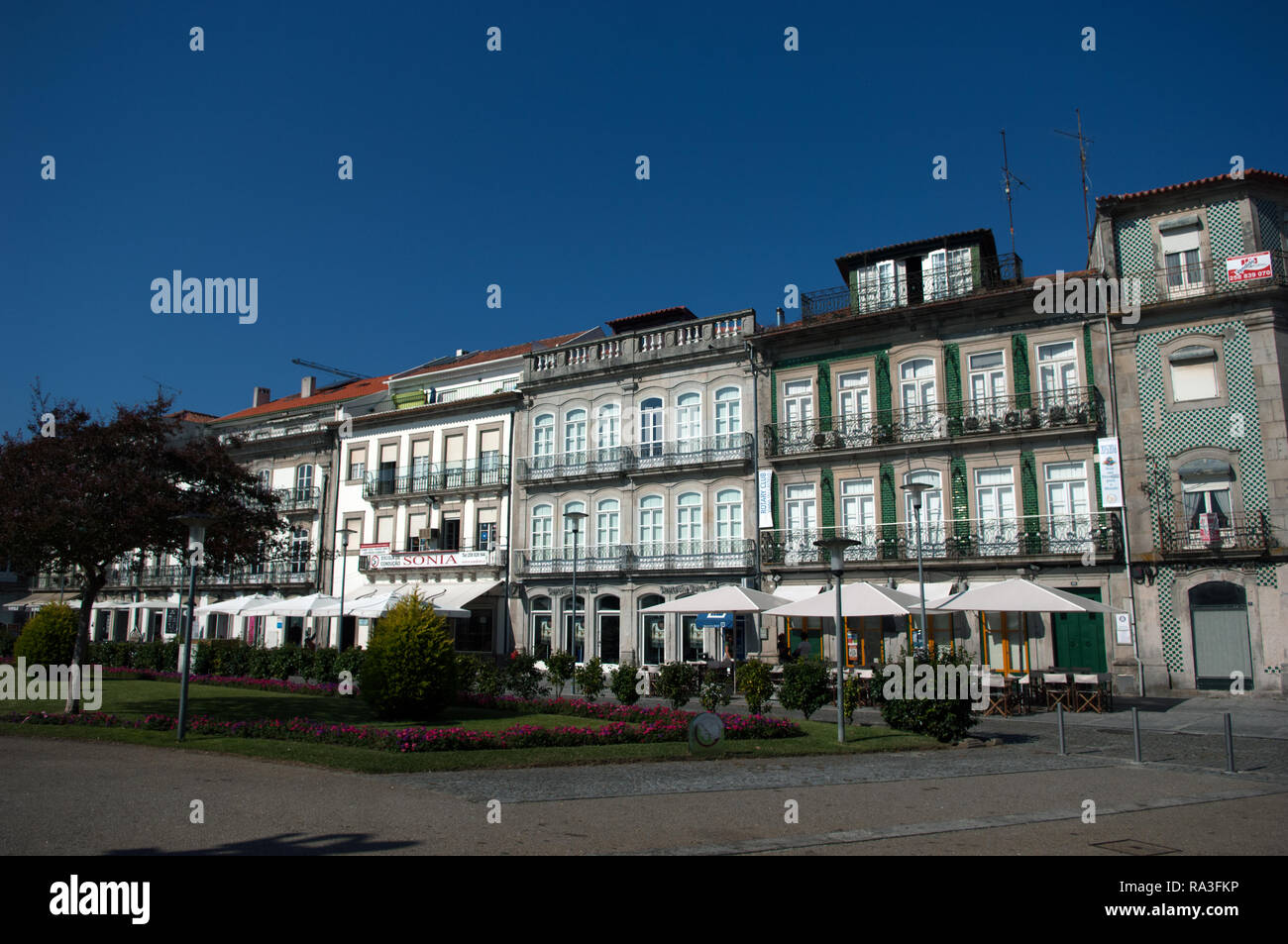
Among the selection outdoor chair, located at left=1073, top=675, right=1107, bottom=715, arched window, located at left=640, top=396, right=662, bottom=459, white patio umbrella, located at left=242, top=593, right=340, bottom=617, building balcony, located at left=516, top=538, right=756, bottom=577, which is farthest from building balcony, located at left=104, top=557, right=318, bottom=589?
outdoor chair, located at left=1073, top=675, right=1107, bottom=715

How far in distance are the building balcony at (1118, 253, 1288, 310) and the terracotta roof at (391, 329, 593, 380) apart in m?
22.5

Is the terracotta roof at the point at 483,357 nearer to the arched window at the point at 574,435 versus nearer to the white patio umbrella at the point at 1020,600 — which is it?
the arched window at the point at 574,435

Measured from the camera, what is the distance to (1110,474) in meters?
24.7

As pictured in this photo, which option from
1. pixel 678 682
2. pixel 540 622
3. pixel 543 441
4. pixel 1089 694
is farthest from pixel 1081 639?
pixel 543 441

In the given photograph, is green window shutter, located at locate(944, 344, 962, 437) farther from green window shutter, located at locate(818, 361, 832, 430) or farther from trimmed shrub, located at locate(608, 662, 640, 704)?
trimmed shrub, located at locate(608, 662, 640, 704)

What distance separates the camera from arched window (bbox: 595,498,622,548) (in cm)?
3350

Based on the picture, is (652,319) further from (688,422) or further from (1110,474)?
(1110,474)

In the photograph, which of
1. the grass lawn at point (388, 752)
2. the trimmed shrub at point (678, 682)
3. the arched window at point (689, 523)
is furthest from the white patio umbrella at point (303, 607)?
the trimmed shrub at point (678, 682)

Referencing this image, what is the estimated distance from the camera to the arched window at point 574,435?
34875mm

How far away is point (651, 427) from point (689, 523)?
162 inches

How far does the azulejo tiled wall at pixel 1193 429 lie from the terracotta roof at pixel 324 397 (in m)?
33.2
